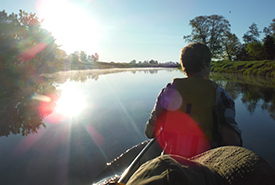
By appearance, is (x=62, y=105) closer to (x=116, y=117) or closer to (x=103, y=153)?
(x=116, y=117)

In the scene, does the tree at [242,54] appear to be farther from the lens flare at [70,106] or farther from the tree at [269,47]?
the lens flare at [70,106]

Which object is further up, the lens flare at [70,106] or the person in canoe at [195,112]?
the person in canoe at [195,112]

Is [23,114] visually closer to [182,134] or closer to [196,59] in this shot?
[182,134]

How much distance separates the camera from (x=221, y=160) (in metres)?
0.98

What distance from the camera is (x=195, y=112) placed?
6.04ft

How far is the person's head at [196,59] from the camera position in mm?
1981

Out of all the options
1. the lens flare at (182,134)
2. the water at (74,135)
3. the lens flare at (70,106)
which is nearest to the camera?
the lens flare at (182,134)

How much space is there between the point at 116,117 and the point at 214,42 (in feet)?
150

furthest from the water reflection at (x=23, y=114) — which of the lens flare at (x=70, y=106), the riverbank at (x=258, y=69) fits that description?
the riverbank at (x=258, y=69)

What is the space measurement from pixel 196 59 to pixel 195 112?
0.61 metres

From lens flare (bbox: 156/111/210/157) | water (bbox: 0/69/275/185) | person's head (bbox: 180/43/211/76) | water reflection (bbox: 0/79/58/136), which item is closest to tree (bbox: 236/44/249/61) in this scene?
water (bbox: 0/69/275/185)

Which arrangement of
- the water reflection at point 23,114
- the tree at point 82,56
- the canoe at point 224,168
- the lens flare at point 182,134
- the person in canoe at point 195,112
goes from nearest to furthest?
the canoe at point 224,168 < the person in canoe at point 195,112 < the lens flare at point 182,134 < the water reflection at point 23,114 < the tree at point 82,56

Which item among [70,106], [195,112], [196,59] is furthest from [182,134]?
[70,106]

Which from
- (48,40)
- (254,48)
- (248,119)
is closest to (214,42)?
(254,48)
